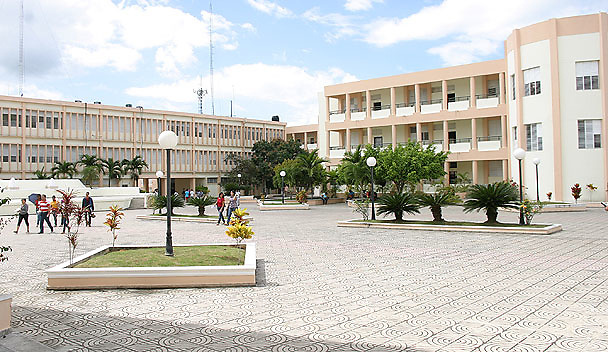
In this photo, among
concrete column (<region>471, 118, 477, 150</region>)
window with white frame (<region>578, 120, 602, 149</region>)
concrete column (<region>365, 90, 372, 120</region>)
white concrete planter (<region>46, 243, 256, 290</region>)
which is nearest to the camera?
white concrete planter (<region>46, 243, 256, 290</region>)

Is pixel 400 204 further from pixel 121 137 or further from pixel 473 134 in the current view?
pixel 121 137

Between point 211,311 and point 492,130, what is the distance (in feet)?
127

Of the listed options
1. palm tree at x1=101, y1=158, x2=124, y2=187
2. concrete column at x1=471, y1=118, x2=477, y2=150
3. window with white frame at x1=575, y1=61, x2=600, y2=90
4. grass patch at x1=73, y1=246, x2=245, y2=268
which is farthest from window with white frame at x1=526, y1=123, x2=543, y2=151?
palm tree at x1=101, y1=158, x2=124, y2=187

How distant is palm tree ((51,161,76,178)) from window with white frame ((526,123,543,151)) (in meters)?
40.6

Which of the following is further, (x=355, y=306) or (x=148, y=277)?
(x=148, y=277)

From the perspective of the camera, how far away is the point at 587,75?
3173cm

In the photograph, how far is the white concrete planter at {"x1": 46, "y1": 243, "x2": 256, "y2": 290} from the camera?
8586 mm

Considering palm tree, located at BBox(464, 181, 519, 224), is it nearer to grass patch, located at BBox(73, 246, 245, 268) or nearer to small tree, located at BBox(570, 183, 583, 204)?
grass patch, located at BBox(73, 246, 245, 268)

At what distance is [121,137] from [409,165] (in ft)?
114

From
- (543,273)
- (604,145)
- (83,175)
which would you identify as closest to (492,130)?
(604,145)

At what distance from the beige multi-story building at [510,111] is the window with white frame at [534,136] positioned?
2.6 inches

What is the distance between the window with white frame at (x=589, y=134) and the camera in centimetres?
3153

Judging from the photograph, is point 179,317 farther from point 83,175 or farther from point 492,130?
point 83,175

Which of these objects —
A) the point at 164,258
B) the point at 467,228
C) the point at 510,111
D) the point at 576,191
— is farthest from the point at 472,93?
the point at 164,258
